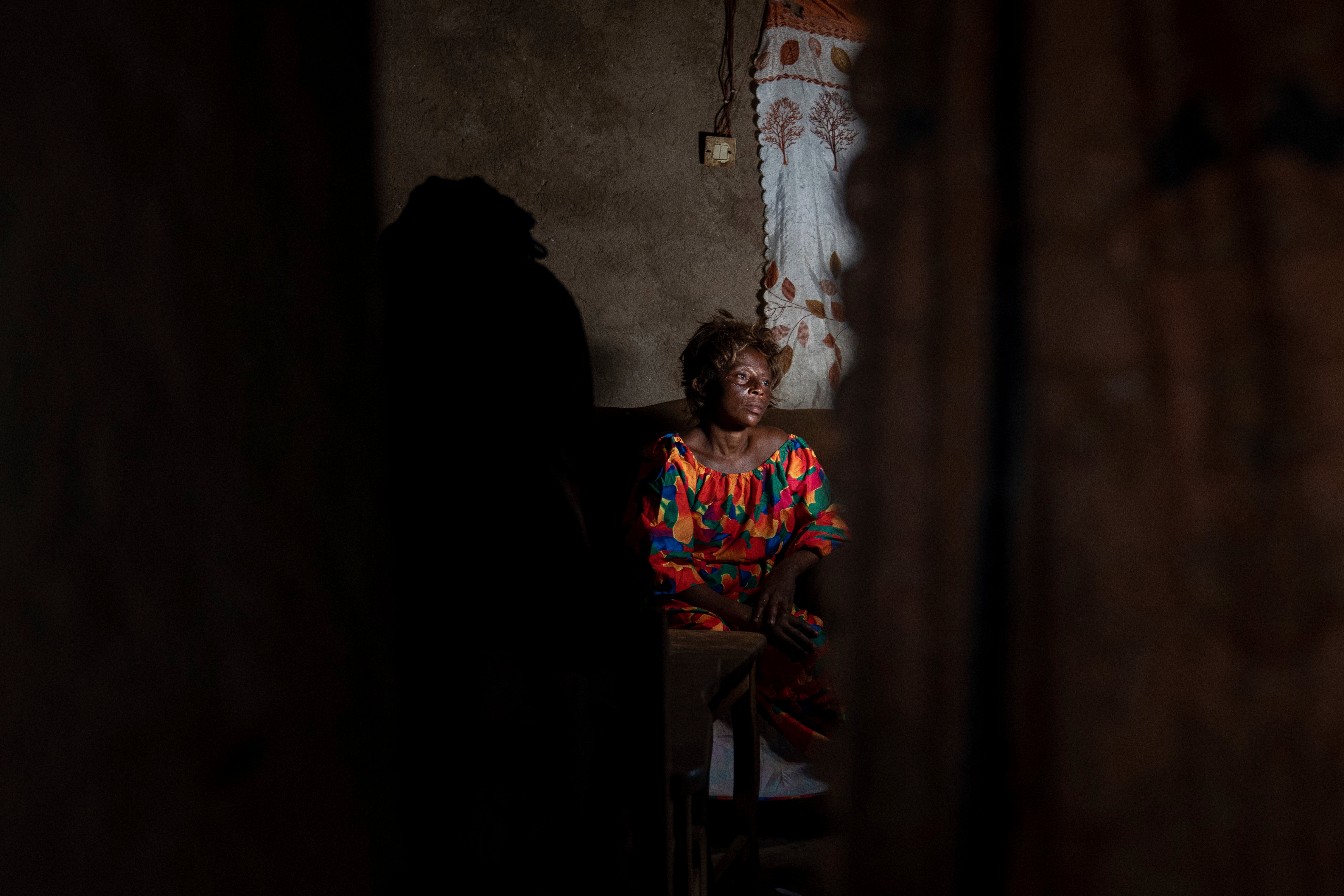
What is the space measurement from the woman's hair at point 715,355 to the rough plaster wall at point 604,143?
44 centimetres

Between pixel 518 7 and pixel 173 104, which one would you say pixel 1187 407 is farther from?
pixel 518 7

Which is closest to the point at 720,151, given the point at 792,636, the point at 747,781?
the point at 792,636

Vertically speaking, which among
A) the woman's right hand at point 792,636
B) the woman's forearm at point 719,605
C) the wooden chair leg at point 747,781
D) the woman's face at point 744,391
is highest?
the woman's face at point 744,391

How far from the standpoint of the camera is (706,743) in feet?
3.46

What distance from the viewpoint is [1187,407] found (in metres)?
0.46

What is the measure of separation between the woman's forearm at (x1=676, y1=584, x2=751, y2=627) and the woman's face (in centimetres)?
52

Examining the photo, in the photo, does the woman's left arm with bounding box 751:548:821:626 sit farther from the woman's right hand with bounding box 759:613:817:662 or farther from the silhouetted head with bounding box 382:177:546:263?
the silhouetted head with bounding box 382:177:546:263

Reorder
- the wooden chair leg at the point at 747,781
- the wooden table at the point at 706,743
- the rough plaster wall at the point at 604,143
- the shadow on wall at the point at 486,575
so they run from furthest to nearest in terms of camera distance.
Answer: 1. the rough plaster wall at the point at 604,143
2. the wooden chair leg at the point at 747,781
3. the wooden table at the point at 706,743
4. the shadow on wall at the point at 486,575

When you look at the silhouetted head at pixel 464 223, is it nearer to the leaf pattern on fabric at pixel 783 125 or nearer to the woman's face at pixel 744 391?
the woman's face at pixel 744 391

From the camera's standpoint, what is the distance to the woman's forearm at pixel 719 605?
2.03 m

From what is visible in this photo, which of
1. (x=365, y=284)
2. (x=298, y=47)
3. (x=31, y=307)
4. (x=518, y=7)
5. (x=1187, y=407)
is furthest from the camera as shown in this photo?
(x=518, y=7)

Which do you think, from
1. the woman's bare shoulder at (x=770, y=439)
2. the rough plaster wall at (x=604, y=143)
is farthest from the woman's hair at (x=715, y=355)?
the rough plaster wall at (x=604, y=143)

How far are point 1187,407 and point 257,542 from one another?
76 cm

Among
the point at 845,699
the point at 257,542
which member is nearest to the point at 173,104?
the point at 257,542
